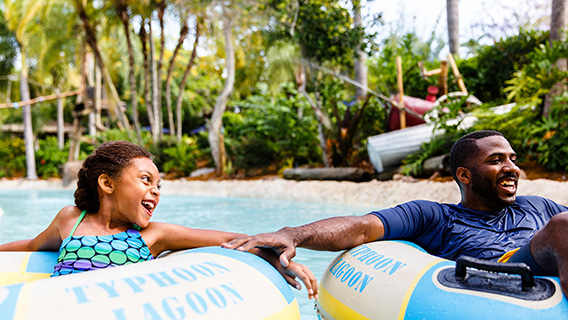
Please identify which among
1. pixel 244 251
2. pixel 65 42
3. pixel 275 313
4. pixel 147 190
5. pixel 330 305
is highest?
pixel 65 42

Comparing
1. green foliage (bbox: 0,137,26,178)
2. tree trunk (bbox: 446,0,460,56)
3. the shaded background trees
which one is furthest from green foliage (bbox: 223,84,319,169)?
green foliage (bbox: 0,137,26,178)

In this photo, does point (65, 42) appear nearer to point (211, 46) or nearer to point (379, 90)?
point (211, 46)

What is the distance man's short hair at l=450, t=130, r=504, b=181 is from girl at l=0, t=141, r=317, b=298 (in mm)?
976

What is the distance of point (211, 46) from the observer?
51.9 ft

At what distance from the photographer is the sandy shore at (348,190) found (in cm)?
561

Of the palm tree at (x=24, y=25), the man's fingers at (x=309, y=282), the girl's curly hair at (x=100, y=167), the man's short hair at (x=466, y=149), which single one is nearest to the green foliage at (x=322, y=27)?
the man's short hair at (x=466, y=149)

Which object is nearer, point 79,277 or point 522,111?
point 79,277

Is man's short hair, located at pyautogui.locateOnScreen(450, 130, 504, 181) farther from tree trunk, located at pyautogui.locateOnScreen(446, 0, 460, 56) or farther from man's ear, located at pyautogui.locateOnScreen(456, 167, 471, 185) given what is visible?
tree trunk, located at pyautogui.locateOnScreen(446, 0, 460, 56)

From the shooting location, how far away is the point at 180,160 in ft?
43.7

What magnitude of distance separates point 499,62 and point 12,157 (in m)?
19.5

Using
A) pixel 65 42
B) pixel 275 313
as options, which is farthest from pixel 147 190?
pixel 65 42

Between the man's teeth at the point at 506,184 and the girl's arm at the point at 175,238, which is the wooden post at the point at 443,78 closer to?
the man's teeth at the point at 506,184

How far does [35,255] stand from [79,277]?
0.78 m

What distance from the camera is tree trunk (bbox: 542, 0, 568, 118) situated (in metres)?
6.90
